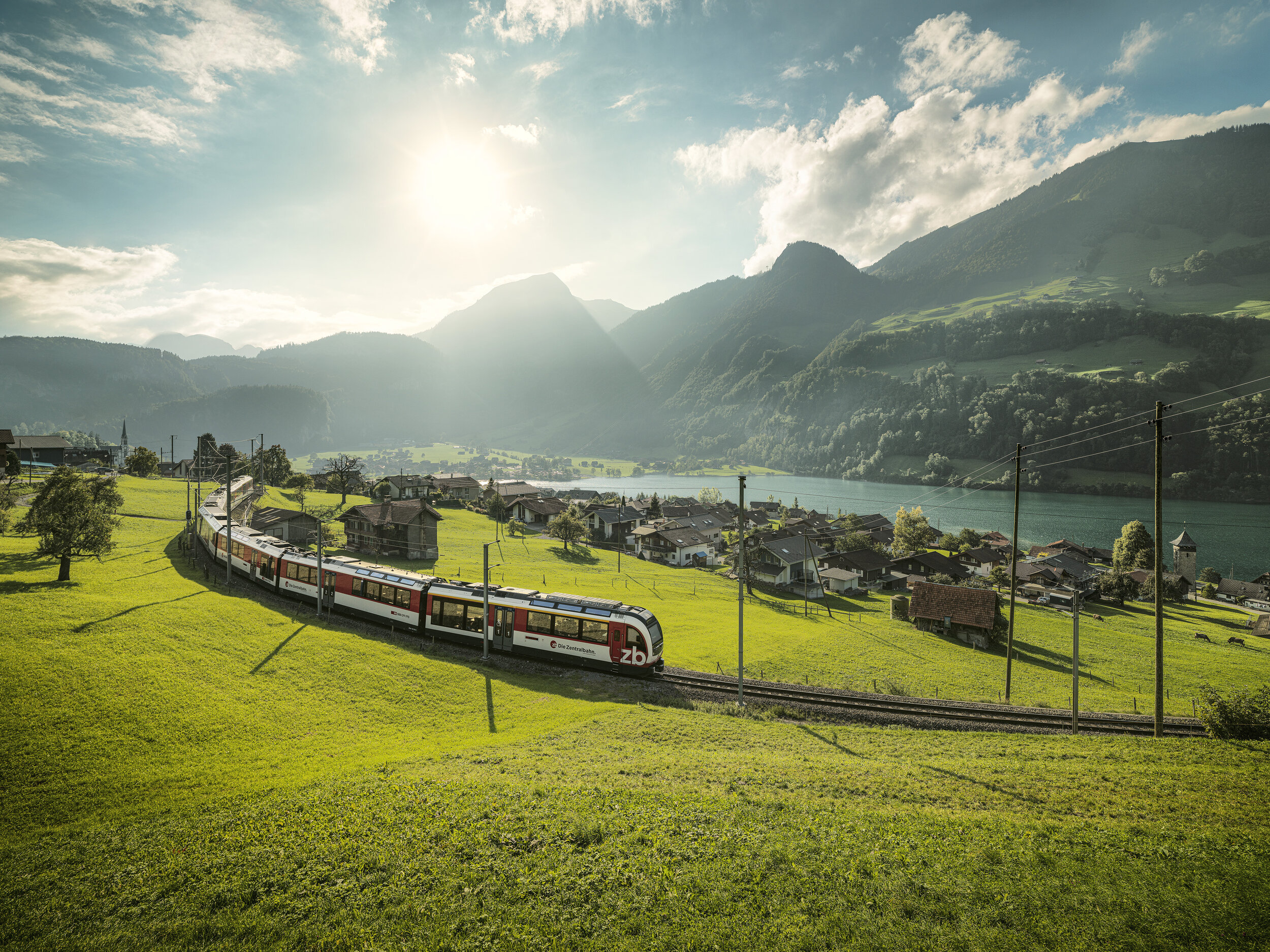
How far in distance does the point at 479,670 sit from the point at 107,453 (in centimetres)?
15797

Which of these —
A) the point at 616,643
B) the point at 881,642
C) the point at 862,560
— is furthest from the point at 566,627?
the point at 862,560

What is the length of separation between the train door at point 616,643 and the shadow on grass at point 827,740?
8840 millimetres

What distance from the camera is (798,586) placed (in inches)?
2562

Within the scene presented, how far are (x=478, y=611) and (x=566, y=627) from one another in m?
5.37

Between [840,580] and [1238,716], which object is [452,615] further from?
[840,580]

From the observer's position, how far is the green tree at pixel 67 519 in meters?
28.3

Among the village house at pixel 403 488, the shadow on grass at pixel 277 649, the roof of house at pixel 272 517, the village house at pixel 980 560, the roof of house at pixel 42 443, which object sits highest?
the roof of house at pixel 42 443

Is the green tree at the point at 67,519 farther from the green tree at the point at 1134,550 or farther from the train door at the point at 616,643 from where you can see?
the green tree at the point at 1134,550

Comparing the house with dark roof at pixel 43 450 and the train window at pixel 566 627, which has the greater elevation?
the house with dark roof at pixel 43 450

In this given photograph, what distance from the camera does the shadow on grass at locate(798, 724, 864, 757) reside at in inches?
705

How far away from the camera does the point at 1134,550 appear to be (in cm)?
7981

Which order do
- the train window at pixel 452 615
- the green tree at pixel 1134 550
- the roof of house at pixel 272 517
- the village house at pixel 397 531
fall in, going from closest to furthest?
1. the train window at pixel 452 615
2. the roof of house at pixel 272 517
3. the village house at pixel 397 531
4. the green tree at pixel 1134 550

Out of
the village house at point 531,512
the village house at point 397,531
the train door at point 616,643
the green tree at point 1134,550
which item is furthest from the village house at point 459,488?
the green tree at point 1134,550

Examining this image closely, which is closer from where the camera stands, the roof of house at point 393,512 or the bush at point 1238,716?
the bush at point 1238,716
